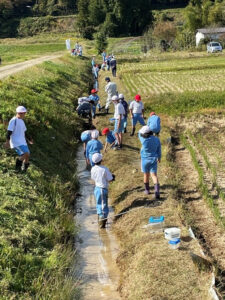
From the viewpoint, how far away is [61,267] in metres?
5.55

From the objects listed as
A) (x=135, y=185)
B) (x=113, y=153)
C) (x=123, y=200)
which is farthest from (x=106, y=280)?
(x=113, y=153)

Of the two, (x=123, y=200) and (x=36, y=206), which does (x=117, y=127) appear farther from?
(x=36, y=206)

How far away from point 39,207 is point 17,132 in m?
1.69

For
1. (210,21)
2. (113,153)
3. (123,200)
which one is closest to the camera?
(123,200)

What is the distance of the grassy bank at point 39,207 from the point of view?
5.12 meters

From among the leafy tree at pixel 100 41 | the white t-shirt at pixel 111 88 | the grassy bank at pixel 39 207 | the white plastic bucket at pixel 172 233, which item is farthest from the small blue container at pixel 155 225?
the leafy tree at pixel 100 41

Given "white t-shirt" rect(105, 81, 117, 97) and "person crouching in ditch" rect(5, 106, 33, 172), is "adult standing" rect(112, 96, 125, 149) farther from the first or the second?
"person crouching in ditch" rect(5, 106, 33, 172)

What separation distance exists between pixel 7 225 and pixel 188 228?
3.22 meters

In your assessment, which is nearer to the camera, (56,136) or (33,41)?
(56,136)

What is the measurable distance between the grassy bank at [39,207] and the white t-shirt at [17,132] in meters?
0.65

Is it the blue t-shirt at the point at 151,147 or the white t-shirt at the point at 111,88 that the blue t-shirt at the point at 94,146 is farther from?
the white t-shirt at the point at 111,88

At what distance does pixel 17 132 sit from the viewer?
7.61m

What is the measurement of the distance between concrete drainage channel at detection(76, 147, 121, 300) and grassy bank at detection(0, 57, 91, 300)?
0.23 m

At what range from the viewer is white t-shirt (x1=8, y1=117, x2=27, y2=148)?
7.48 meters
